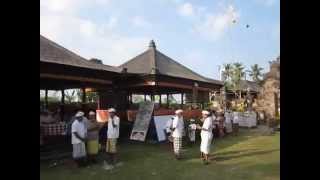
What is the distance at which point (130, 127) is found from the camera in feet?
38.8

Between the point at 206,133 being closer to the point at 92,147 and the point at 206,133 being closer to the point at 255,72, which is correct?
the point at 92,147

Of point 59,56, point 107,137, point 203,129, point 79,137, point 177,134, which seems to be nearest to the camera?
point 79,137

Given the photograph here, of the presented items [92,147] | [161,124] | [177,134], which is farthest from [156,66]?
[92,147]

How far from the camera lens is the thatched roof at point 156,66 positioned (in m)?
13.1

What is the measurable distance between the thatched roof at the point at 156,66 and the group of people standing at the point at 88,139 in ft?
14.3

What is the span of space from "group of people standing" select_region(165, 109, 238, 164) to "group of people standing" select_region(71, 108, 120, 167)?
4.87 ft

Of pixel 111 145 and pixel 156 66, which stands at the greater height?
pixel 156 66

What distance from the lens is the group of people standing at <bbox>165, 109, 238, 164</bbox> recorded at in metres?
8.66

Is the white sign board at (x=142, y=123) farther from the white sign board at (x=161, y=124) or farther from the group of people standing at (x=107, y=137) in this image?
the group of people standing at (x=107, y=137)

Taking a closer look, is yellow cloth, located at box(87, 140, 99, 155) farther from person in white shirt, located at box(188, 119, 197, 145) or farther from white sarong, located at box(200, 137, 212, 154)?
person in white shirt, located at box(188, 119, 197, 145)

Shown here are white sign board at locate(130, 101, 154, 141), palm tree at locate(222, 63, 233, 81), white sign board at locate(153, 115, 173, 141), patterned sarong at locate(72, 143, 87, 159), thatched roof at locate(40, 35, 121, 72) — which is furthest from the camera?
palm tree at locate(222, 63, 233, 81)

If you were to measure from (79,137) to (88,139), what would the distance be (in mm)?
402

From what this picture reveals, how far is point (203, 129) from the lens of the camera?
28.6 feet

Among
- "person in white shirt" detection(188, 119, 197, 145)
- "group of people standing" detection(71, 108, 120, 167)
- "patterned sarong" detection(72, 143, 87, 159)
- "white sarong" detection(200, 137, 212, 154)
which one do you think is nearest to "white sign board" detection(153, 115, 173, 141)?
"person in white shirt" detection(188, 119, 197, 145)
